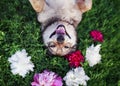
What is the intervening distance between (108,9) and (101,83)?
732 mm

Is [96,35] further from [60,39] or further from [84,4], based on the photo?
[60,39]

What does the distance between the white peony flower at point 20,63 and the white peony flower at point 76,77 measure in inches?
11.0

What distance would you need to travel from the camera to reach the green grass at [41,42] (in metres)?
3.32

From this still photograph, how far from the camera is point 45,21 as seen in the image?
3.34 metres


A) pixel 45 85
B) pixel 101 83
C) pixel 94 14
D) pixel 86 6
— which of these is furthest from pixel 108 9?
pixel 45 85

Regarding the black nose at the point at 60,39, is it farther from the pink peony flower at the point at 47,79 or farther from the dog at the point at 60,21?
the pink peony flower at the point at 47,79

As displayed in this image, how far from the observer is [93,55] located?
11.0 feet

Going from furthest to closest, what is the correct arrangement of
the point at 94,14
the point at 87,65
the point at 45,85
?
the point at 94,14 → the point at 87,65 → the point at 45,85

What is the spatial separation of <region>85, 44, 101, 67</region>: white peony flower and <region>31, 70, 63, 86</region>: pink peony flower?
0.28 meters

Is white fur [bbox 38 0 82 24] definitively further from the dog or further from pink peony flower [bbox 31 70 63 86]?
pink peony flower [bbox 31 70 63 86]

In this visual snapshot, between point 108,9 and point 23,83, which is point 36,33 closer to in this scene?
point 23,83

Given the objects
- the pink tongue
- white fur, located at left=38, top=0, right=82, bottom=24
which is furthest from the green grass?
the pink tongue

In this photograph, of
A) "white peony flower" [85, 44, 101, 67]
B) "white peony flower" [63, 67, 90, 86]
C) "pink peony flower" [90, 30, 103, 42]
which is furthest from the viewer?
"pink peony flower" [90, 30, 103, 42]

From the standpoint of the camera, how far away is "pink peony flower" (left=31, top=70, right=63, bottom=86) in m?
3.16
